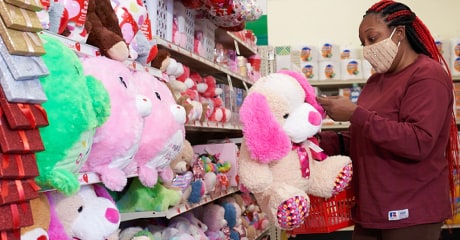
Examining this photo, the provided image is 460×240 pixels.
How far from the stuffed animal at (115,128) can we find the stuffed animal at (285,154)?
16.9 inches

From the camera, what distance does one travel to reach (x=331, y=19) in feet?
18.8

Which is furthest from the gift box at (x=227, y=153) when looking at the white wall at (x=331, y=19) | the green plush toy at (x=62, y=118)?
the white wall at (x=331, y=19)

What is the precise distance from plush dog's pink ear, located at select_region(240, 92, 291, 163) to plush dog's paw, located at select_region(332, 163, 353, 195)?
240 mm

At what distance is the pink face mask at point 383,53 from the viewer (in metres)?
2.08

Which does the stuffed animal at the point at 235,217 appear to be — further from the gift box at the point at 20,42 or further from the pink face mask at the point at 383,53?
the gift box at the point at 20,42

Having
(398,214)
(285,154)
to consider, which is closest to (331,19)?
(398,214)

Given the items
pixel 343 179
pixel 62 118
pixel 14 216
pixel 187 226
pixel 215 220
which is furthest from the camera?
pixel 215 220

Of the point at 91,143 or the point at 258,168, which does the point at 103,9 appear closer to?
the point at 91,143

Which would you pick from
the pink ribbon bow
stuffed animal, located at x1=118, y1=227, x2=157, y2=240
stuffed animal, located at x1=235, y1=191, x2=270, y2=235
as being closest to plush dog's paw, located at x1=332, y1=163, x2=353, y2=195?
the pink ribbon bow

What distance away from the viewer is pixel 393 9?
2100 millimetres

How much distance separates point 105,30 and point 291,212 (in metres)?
0.81

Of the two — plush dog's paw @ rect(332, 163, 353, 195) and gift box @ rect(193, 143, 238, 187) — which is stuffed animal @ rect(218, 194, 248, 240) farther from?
plush dog's paw @ rect(332, 163, 353, 195)

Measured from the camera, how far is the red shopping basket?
6.52 ft

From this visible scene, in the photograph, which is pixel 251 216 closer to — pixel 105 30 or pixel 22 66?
pixel 105 30
